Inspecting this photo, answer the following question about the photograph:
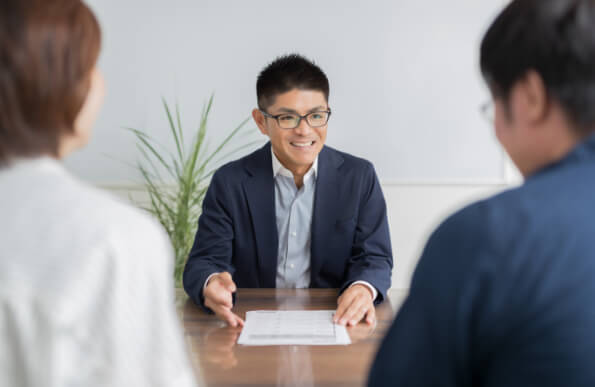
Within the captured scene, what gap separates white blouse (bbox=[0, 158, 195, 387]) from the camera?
25.6 inches

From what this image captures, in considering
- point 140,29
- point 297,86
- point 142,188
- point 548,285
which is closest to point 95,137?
point 142,188

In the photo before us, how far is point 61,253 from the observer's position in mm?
657

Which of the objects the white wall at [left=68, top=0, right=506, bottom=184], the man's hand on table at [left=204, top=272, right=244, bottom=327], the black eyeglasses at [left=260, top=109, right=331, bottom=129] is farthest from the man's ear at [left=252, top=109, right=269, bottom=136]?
the white wall at [left=68, top=0, right=506, bottom=184]

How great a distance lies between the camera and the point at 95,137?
363 centimetres

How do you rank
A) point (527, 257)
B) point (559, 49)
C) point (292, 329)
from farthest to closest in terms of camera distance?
point (292, 329) < point (559, 49) < point (527, 257)

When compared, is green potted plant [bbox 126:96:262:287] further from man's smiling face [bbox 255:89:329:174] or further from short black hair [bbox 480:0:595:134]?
short black hair [bbox 480:0:595:134]

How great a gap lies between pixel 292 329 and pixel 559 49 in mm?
991

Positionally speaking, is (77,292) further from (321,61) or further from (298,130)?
(321,61)

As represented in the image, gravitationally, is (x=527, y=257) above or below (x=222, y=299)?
above

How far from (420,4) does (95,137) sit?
2.34 metres

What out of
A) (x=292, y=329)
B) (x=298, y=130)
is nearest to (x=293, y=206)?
(x=298, y=130)

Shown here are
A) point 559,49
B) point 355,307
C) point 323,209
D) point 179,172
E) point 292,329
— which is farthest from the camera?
point 179,172

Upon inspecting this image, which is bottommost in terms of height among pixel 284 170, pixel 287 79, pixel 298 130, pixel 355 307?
pixel 355 307

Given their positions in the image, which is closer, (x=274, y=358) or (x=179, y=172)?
(x=274, y=358)
